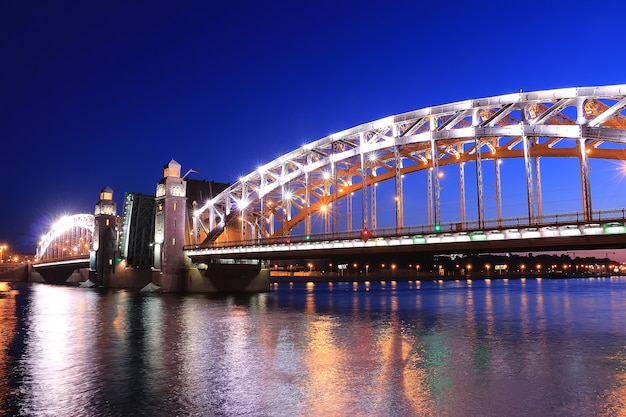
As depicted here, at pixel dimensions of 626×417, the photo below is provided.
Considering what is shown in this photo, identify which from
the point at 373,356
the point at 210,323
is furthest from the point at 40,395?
the point at 210,323

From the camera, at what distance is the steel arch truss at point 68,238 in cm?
12246

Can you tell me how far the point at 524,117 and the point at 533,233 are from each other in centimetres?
871

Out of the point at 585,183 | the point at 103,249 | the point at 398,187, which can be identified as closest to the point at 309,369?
the point at 585,183

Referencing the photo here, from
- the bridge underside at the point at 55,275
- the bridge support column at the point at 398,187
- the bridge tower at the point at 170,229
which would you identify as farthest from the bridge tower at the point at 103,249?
the bridge support column at the point at 398,187

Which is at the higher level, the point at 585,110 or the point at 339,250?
the point at 585,110

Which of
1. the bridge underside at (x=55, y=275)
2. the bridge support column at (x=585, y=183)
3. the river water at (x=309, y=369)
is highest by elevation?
the bridge support column at (x=585, y=183)

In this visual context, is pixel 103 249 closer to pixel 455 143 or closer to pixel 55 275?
pixel 55 275

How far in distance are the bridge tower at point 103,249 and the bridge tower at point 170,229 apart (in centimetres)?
2806

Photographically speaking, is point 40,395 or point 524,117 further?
point 524,117

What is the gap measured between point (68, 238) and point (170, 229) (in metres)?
80.2

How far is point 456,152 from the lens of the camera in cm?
4803

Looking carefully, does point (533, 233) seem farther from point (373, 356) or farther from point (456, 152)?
point (373, 356)

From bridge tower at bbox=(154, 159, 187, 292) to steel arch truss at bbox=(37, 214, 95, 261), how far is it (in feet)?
152

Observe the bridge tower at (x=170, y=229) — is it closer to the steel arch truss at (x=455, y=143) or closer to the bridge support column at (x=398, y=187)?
the steel arch truss at (x=455, y=143)
